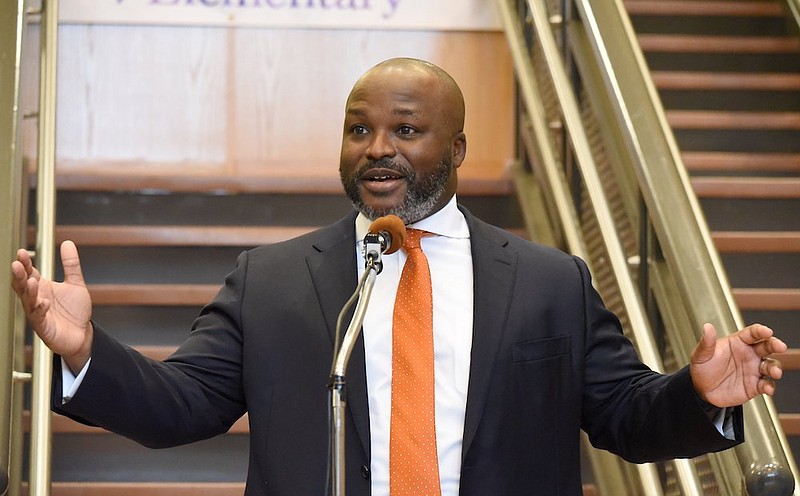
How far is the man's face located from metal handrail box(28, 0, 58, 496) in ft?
3.70

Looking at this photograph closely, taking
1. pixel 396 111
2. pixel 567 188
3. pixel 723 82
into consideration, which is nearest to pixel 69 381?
pixel 396 111

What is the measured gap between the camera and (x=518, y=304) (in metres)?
2.39

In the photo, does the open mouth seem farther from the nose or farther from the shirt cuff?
the shirt cuff

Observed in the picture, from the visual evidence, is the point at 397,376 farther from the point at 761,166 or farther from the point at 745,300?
the point at 761,166

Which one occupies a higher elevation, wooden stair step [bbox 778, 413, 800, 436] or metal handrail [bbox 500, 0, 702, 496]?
metal handrail [bbox 500, 0, 702, 496]

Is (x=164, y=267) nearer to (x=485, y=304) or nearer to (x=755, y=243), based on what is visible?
(x=755, y=243)

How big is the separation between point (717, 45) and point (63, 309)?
418cm

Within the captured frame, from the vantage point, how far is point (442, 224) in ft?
8.27

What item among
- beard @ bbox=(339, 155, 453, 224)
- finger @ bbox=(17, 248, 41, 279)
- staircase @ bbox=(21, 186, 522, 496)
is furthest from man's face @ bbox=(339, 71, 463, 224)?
staircase @ bbox=(21, 186, 522, 496)

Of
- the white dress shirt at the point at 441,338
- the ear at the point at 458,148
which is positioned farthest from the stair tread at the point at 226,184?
the white dress shirt at the point at 441,338

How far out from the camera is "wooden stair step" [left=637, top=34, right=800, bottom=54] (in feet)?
18.4

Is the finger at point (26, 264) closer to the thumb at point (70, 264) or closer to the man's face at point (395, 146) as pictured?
the thumb at point (70, 264)

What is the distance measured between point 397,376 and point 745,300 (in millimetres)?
2182

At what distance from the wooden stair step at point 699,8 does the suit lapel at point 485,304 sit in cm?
355
